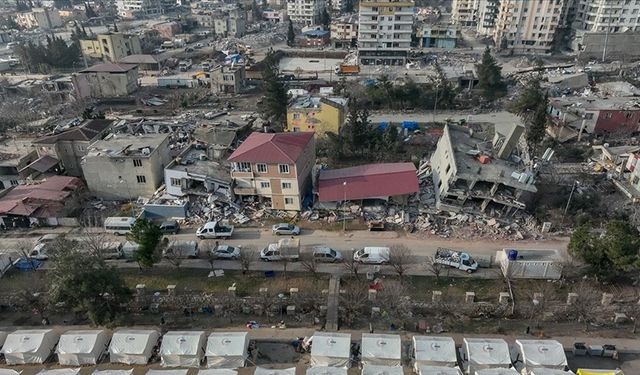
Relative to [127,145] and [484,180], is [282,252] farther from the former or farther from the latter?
[127,145]

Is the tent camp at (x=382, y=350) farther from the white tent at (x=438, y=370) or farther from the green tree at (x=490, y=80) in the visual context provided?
the green tree at (x=490, y=80)

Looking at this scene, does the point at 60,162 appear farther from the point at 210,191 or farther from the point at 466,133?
the point at 466,133

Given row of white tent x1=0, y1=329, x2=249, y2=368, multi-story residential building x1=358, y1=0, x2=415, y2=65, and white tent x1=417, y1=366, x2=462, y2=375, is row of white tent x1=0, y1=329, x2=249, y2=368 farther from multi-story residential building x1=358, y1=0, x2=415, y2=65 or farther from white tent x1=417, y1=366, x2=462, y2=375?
multi-story residential building x1=358, y1=0, x2=415, y2=65

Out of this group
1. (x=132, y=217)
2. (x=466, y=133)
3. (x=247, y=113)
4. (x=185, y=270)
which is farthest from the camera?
(x=247, y=113)

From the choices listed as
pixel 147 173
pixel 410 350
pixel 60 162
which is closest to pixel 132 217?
pixel 147 173

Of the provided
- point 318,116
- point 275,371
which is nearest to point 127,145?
point 318,116
